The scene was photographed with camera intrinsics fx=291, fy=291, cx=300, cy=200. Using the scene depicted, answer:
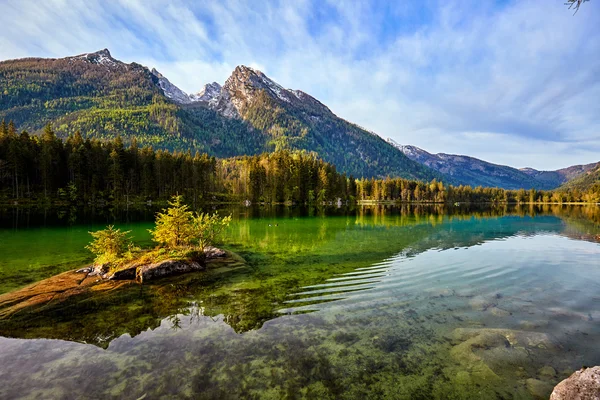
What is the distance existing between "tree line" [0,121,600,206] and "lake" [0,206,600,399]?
94658 mm

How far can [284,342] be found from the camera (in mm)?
10500

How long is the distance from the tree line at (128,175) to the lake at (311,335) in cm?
9466

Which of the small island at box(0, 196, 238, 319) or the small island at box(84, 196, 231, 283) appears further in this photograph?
the small island at box(84, 196, 231, 283)

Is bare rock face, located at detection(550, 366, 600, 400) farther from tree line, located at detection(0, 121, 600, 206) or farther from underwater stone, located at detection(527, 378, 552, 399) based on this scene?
tree line, located at detection(0, 121, 600, 206)

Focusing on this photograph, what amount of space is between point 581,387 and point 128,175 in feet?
426

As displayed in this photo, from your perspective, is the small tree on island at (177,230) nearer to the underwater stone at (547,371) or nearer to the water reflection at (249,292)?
the water reflection at (249,292)

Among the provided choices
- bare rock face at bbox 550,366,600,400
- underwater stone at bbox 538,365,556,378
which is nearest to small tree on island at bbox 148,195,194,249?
underwater stone at bbox 538,365,556,378

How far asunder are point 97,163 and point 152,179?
19.2m

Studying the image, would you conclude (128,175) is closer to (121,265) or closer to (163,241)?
(163,241)

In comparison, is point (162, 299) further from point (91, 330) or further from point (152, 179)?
point (152, 179)

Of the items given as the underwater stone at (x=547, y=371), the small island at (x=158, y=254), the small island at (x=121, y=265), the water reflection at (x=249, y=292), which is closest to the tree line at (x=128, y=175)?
the small island at (x=158, y=254)

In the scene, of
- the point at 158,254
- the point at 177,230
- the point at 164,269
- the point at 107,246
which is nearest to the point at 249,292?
the point at 164,269

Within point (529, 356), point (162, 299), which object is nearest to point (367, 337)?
point (529, 356)

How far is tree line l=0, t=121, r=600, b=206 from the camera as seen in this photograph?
306 feet
